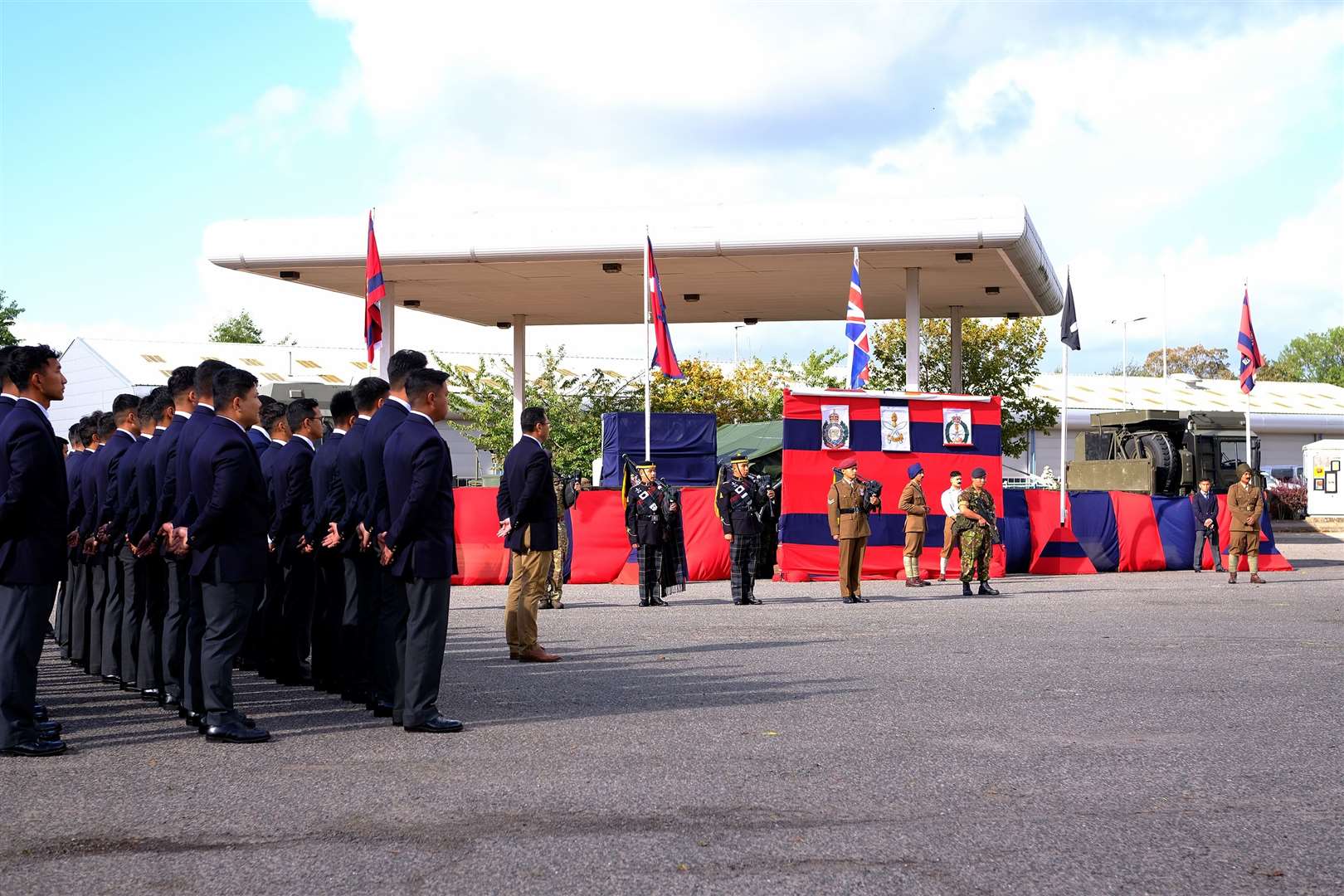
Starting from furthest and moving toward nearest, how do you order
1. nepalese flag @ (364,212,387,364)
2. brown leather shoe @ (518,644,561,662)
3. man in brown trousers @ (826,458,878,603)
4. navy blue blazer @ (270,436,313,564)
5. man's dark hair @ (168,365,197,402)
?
nepalese flag @ (364,212,387,364), man in brown trousers @ (826,458,878,603), brown leather shoe @ (518,644,561,662), navy blue blazer @ (270,436,313,564), man's dark hair @ (168,365,197,402)

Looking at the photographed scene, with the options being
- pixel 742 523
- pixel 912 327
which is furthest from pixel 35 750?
pixel 912 327

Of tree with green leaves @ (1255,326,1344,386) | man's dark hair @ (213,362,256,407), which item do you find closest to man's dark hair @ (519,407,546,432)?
man's dark hair @ (213,362,256,407)

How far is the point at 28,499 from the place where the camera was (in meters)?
7.63

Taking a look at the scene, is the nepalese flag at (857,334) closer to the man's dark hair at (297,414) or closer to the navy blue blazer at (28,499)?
the man's dark hair at (297,414)

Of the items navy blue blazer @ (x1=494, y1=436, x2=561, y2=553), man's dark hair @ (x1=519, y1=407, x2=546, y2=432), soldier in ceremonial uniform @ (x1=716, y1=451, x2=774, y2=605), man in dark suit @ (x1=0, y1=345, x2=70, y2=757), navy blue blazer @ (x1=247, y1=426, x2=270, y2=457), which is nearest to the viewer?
man in dark suit @ (x1=0, y1=345, x2=70, y2=757)

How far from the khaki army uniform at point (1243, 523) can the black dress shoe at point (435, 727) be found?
16.5 m

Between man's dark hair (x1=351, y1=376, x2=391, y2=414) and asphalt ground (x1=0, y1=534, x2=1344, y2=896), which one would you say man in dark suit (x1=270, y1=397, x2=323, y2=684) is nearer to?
asphalt ground (x1=0, y1=534, x2=1344, y2=896)

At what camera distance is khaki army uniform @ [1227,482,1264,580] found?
71.5ft

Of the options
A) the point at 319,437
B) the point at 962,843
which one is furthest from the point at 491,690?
the point at 962,843

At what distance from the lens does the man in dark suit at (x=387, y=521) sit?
877 centimetres

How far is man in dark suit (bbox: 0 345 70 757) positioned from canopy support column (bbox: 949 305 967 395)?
898 inches

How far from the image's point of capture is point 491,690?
10148 millimetres

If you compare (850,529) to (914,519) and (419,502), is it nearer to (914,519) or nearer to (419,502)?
(914,519)

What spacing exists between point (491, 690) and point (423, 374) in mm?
2638
